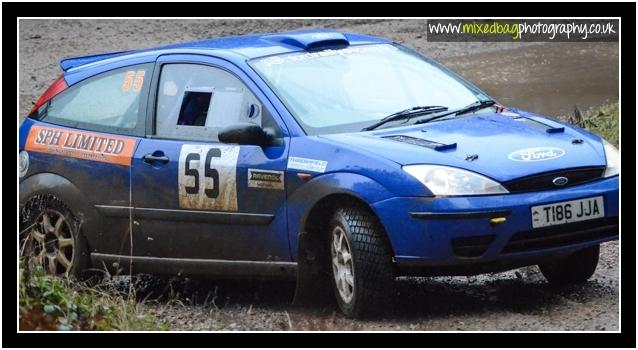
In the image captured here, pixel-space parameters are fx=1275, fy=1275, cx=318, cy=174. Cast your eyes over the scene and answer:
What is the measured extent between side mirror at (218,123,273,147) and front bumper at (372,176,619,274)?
0.93 meters

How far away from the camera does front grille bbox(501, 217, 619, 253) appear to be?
6.36 m

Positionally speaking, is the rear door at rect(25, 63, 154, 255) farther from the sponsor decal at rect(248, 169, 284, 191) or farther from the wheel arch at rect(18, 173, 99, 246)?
the sponsor decal at rect(248, 169, 284, 191)

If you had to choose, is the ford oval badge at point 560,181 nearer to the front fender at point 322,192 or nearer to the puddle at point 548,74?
the front fender at point 322,192

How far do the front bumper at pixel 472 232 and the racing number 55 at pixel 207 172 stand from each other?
1157mm

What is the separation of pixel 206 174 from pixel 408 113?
3.92 ft

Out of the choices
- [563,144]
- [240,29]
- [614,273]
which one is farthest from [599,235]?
[240,29]

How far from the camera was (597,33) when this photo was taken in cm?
1880

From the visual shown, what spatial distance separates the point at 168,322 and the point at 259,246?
2.20ft

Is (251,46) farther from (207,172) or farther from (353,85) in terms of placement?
(207,172)

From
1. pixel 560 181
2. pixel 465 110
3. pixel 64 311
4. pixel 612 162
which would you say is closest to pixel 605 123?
pixel 465 110

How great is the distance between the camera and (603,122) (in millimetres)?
11672

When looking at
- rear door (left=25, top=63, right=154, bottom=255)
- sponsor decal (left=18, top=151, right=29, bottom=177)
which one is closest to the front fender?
rear door (left=25, top=63, right=154, bottom=255)

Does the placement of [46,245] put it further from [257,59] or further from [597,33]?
[597,33]

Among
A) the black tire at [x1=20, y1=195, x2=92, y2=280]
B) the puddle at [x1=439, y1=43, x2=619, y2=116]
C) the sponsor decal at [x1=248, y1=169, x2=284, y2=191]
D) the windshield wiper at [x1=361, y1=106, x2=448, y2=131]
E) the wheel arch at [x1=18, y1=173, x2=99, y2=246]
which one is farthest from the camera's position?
the puddle at [x1=439, y1=43, x2=619, y2=116]
